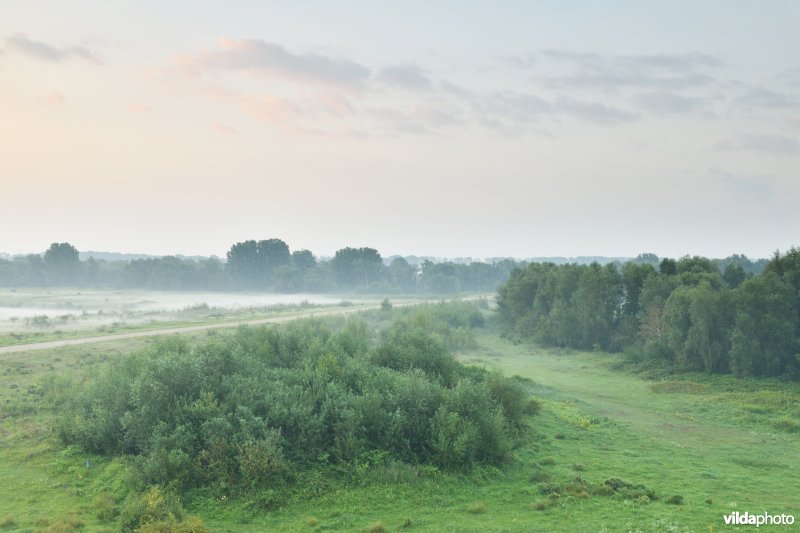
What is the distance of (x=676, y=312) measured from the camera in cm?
5962

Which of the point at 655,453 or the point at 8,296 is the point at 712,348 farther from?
the point at 8,296

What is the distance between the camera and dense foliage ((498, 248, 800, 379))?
52750 millimetres

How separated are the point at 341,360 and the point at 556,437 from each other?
508 inches

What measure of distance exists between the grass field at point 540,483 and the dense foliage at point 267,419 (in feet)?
3.66

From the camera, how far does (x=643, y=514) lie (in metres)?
21.0

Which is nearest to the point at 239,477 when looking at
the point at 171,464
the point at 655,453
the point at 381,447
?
the point at 171,464

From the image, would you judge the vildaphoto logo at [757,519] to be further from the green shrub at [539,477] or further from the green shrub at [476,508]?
the green shrub at [476,508]

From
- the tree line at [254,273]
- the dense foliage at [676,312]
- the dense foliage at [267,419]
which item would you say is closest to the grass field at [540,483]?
the dense foliage at [267,419]

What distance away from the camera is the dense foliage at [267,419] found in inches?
930

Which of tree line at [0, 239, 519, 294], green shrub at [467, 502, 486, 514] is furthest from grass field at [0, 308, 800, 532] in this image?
tree line at [0, 239, 519, 294]

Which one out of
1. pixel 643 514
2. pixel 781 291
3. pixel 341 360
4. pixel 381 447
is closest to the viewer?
pixel 643 514

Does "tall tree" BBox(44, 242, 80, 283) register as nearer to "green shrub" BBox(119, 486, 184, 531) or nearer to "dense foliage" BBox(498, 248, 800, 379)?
"dense foliage" BBox(498, 248, 800, 379)

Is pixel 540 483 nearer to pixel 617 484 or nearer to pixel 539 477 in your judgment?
pixel 539 477

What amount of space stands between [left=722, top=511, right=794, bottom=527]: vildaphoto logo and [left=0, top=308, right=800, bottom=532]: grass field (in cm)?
41
